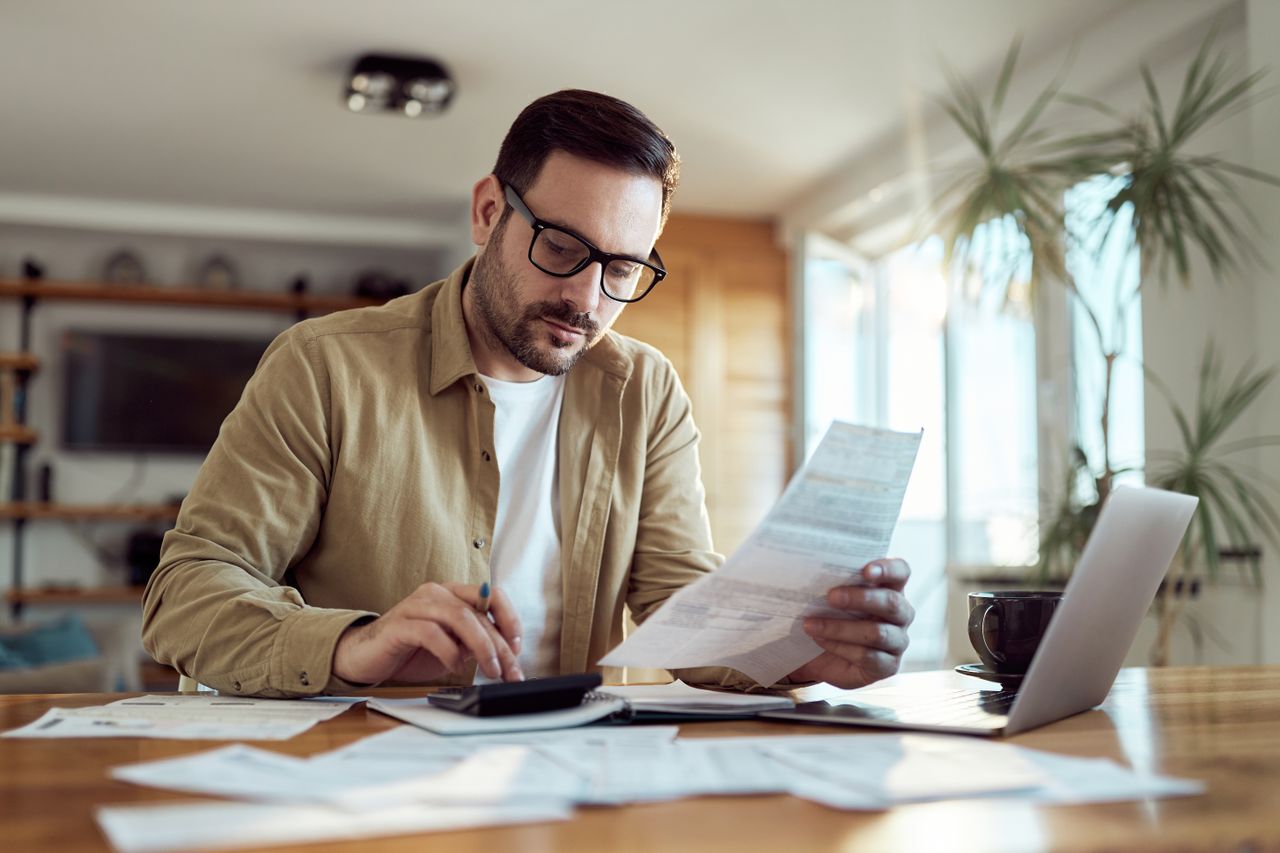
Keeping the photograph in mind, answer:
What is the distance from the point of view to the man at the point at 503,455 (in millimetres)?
1144

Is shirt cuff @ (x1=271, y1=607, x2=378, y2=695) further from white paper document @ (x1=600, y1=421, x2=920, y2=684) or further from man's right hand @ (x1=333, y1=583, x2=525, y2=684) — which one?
white paper document @ (x1=600, y1=421, x2=920, y2=684)

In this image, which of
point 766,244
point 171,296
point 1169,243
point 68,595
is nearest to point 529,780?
point 1169,243

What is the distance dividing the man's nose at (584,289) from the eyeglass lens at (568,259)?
1 centimetres

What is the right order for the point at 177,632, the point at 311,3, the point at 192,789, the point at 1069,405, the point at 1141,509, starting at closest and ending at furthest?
the point at 192,789, the point at 1141,509, the point at 177,632, the point at 311,3, the point at 1069,405

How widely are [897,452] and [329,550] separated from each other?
0.75m

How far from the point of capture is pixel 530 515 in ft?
4.81

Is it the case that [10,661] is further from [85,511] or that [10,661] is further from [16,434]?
[16,434]

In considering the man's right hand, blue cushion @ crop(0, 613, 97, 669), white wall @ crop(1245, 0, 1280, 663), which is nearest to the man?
the man's right hand

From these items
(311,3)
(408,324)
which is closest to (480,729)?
(408,324)

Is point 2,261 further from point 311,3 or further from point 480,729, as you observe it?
point 480,729

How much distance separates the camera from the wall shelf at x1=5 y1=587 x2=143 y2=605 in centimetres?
587

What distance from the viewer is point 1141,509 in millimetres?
912

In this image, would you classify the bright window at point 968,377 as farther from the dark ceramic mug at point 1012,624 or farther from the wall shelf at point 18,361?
the wall shelf at point 18,361

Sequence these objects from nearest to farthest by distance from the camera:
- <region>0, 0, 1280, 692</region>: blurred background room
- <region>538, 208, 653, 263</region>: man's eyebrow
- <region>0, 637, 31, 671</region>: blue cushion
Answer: <region>538, 208, 653, 263</region>: man's eyebrow
<region>0, 0, 1280, 692</region>: blurred background room
<region>0, 637, 31, 671</region>: blue cushion
